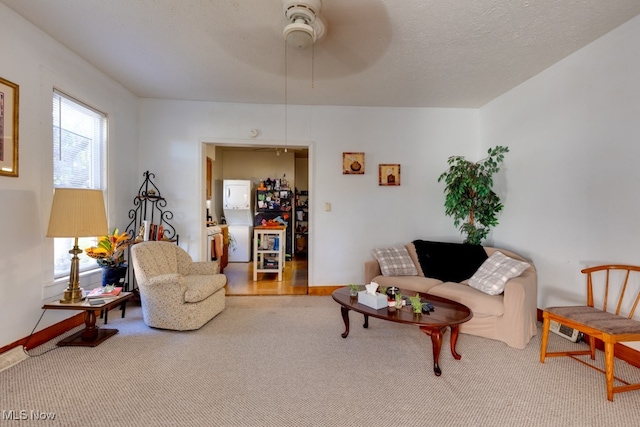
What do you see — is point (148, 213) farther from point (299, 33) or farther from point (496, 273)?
point (496, 273)

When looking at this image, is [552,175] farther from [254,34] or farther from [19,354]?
[19,354]

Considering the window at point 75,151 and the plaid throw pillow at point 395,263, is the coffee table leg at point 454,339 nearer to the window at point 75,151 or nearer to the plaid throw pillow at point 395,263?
the plaid throw pillow at point 395,263

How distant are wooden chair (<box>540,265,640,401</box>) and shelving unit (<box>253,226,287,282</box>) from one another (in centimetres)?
370

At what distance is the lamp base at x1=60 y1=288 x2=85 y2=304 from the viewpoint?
101 inches

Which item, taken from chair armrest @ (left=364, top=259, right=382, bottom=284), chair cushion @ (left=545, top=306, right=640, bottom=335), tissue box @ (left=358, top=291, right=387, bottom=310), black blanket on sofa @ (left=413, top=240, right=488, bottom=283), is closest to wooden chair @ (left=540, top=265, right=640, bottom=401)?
chair cushion @ (left=545, top=306, right=640, bottom=335)

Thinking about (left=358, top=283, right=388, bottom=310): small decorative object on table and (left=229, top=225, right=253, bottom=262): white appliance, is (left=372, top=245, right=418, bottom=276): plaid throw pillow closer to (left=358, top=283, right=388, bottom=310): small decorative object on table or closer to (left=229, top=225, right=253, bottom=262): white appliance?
(left=358, top=283, right=388, bottom=310): small decorative object on table

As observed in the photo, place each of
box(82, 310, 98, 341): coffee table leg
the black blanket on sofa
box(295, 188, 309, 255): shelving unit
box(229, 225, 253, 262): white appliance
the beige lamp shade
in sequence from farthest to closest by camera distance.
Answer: box(295, 188, 309, 255): shelving unit, box(229, 225, 253, 262): white appliance, the black blanket on sofa, box(82, 310, 98, 341): coffee table leg, the beige lamp shade

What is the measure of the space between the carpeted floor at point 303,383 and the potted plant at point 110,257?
2.11ft

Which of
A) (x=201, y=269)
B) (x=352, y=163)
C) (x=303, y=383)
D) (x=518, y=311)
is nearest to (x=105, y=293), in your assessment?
(x=201, y=269)

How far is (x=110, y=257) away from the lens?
3057mm

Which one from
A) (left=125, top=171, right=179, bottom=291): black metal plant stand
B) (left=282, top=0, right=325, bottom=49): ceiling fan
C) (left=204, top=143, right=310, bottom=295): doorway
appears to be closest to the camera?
(left=282, top=0, right=325, bottom=49): ceiling fan

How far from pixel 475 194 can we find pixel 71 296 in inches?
178

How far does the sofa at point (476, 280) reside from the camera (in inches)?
104

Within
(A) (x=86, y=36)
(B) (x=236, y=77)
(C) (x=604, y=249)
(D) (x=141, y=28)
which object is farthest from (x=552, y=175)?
(A) (x=86, y=36)
